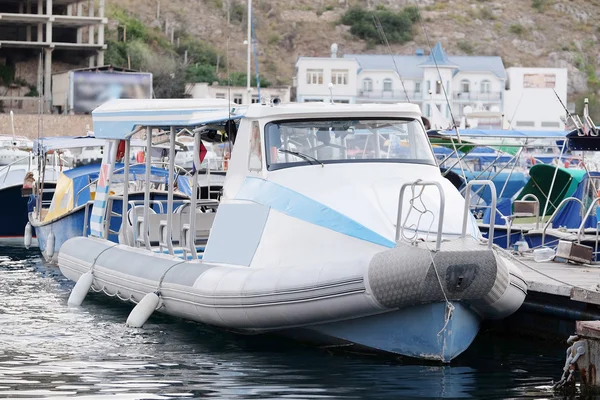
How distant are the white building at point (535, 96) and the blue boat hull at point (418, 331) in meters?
79.3

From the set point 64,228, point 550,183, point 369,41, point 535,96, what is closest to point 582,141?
point 550,183

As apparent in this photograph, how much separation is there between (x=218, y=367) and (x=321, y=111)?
10.1ft

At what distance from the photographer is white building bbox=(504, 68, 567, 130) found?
9188 centimetres

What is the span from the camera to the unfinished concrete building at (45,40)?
75875 mm

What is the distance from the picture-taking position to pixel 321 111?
13211mm

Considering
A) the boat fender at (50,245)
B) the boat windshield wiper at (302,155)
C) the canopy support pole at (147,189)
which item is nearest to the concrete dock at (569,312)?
the boat windshield wiper at (302,155)

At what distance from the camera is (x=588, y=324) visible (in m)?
10.6

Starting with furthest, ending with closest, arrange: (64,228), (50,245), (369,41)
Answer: (369,41), (50,245), (64,228)

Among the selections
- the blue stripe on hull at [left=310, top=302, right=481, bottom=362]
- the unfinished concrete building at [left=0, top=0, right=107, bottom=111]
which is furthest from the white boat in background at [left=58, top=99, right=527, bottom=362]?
the unfinished concrete building at [left=0, top=0, right=107, bottom=111]

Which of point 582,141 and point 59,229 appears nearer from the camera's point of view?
point 582,141

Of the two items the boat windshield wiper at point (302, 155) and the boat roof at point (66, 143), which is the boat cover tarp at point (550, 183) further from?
the boat windshield wiper at point (302, 155)

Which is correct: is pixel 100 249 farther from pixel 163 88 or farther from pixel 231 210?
pixel 163 88

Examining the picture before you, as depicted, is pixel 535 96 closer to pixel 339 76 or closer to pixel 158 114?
pixel 339 76

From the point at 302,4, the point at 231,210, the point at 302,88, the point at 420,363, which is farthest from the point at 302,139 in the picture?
the point at 302,4
